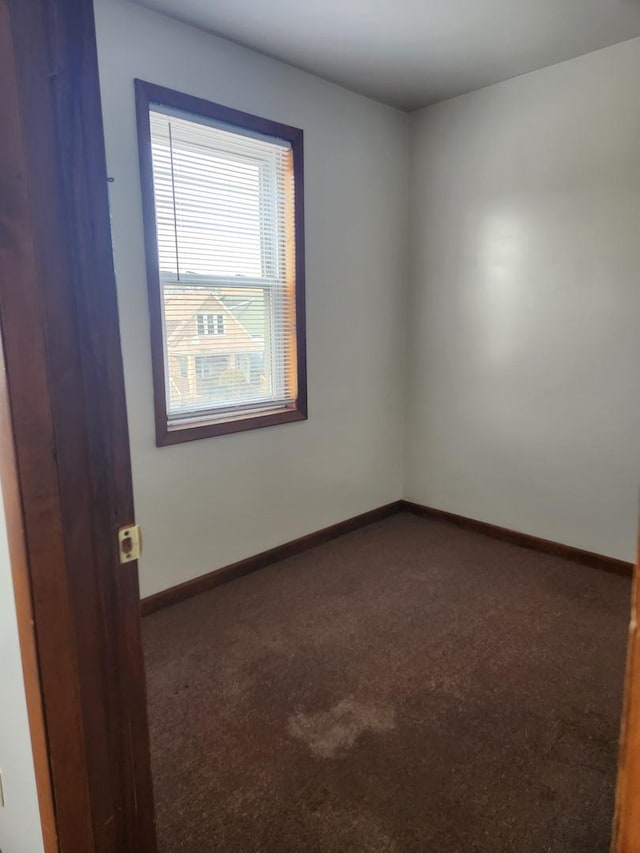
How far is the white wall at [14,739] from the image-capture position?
0.96m

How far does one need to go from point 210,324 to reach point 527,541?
2225 mm

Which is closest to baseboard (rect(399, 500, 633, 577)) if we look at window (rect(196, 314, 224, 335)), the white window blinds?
the white window blinds

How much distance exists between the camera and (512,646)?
235 cm

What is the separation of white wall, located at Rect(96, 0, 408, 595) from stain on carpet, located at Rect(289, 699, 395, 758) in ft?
3.58

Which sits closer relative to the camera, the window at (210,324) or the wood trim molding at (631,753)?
the wood trim molding at (631,753)

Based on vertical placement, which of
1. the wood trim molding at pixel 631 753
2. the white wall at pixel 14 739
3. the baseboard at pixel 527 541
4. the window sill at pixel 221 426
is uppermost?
the wood trim molding at pixel 631 753

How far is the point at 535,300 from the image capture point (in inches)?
123

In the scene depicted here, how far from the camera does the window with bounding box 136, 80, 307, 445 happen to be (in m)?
2.46

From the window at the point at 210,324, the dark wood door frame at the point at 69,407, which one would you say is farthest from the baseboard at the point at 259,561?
the dark wood door frame at the point at 69,407

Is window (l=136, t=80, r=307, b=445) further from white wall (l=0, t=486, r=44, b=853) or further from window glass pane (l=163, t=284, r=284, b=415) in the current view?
white wall (l=0, t=486, r=44, b=853)

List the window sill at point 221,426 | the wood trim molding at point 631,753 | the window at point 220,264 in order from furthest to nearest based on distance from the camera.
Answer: the window sill at point 221,426 → the window at point 220,264 → the wood trim molding at point 631,753

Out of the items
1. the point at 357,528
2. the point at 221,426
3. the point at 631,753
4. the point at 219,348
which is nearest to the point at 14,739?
the point at 631,753

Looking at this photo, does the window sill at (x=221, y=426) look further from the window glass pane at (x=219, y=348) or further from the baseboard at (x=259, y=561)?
the baseboard at (x=259, y=561)

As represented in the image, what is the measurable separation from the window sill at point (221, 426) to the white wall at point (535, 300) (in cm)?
111
